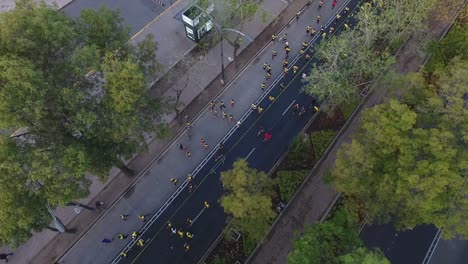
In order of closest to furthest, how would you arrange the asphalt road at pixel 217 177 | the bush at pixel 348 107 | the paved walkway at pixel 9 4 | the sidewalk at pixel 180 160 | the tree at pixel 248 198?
the tree at pixel 248 198 → the asphalt road at pixel 217 177 → the sidewalk at pixel 180 160 → the bush at pixel 348 107 → the paved walkway at pixel 9 4

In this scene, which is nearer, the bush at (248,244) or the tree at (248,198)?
the tree at (248,198)

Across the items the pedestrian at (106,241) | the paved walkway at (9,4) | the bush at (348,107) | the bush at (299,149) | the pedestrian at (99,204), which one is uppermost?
the bush at (348,107)

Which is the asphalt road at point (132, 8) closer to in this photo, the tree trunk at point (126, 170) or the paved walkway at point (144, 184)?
the paved walkway at point (144, 184)

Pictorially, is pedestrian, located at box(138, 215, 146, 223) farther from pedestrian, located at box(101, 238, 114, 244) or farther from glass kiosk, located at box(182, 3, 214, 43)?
glass kiosk, located at box(182, 3, 214, 43)

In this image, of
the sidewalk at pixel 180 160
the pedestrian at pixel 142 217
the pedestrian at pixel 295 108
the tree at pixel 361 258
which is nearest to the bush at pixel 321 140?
the pedestrian at pixel 295 108

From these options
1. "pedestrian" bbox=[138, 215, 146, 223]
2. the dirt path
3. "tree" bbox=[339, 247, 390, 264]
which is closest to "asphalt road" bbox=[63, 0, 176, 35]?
"pedestrian" bbox=[138, 215, 146, 223]

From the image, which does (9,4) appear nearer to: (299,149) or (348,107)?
(299,149)
